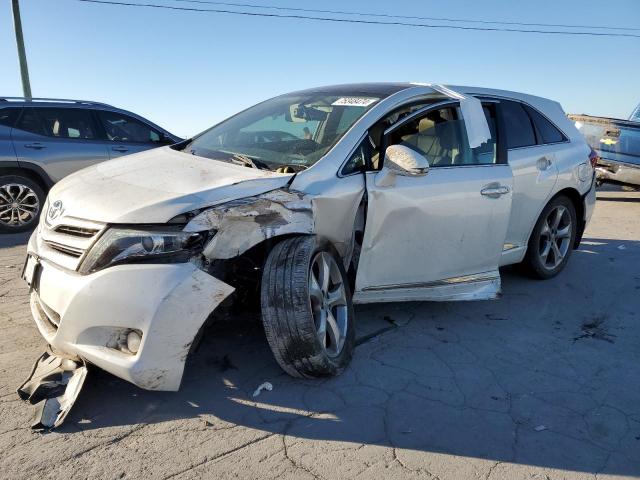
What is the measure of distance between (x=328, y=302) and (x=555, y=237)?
3071 millimetres

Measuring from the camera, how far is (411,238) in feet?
12.2

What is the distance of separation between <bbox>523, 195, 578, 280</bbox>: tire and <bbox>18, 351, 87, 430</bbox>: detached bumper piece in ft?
13.1

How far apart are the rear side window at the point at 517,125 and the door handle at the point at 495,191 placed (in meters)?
0.70

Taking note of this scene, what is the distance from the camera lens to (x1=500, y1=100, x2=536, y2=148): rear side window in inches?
191

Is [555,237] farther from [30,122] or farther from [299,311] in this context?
[30,122]

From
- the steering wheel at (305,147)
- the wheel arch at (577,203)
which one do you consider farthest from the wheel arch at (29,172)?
the wheel arch at (577,203)

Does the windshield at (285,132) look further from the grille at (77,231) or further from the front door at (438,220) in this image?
the grille at (77,231)

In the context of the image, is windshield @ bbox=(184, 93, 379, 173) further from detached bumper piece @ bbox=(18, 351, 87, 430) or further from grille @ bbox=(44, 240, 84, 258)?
detached bumper piece @ bbox=(18, 351, 87, 430)

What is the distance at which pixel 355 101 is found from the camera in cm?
400

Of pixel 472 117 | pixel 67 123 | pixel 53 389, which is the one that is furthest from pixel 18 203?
pixel 472 117

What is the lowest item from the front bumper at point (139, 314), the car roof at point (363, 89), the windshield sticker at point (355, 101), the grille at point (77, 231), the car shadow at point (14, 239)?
the car shadow at point (14, 239)

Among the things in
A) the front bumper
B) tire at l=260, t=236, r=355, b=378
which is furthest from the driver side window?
the front bumper

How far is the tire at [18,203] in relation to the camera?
715cm

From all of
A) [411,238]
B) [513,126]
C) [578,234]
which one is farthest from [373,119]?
[578,234]
